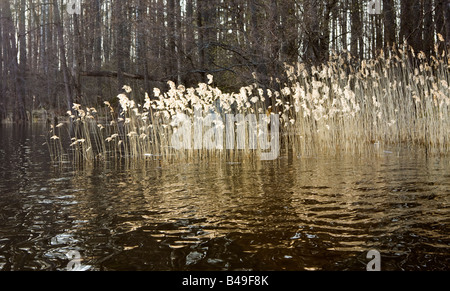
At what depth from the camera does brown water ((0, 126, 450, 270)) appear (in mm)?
2457

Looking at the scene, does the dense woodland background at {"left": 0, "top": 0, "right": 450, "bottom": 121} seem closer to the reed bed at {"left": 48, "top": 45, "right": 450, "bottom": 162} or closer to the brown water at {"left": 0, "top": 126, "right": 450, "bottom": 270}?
the reed bed at {"left": 48, "top": 45, "right": 450, "bottom": 162}

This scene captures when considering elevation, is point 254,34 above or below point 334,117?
above

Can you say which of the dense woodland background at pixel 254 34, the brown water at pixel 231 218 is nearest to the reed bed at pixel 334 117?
the dense woodland background at pixel 254 34

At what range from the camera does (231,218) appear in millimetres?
3326

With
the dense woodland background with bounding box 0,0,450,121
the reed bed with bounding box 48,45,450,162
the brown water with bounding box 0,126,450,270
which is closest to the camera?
the brown water with bounding box 0,126,450,270

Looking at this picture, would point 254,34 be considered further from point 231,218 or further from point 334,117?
point 231,218

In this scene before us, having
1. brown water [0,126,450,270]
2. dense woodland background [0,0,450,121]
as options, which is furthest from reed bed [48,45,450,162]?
brown water [0,126,450,270]

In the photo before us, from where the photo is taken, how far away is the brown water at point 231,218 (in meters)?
2.46

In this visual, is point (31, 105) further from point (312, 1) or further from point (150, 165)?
point (150, 165)

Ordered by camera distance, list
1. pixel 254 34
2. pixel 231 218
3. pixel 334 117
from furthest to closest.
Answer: pixel 254 34 → pixel 334 117 → pixel 231 218

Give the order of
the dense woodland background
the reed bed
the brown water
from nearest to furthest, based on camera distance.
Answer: the brown water → the reed bed → the dense woodland background

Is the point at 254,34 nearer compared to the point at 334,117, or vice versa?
the point at 334,117

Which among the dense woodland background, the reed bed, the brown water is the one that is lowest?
the brown water

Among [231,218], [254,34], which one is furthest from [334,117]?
[231,218]
